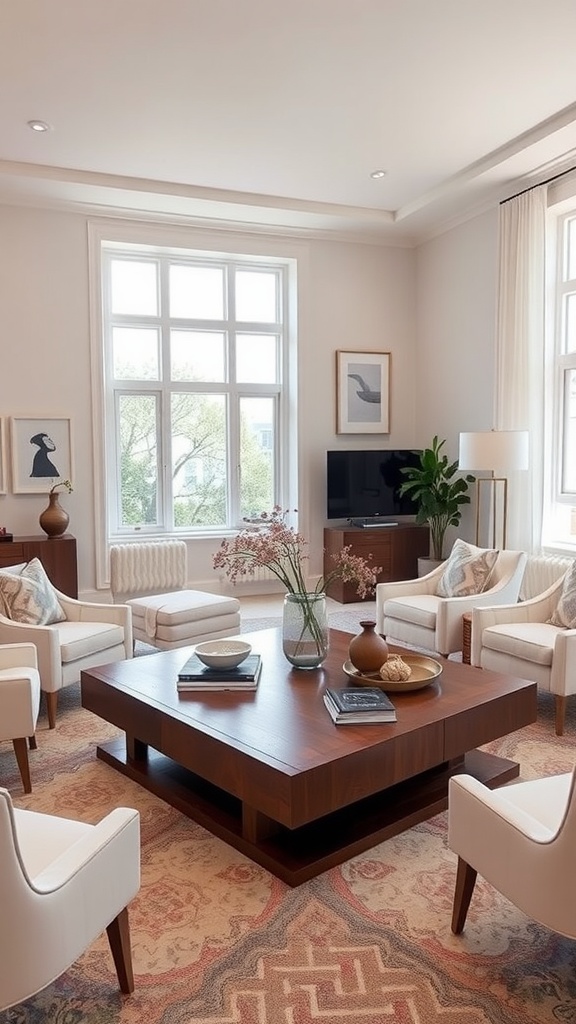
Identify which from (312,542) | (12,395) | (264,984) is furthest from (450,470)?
(264,984)

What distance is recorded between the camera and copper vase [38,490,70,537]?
5930 millimetres

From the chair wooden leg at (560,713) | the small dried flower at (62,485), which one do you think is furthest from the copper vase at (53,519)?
the chair wooden leg at (560,713)

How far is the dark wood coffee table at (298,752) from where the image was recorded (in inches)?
92.8

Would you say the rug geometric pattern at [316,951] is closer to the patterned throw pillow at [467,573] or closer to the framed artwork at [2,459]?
the patterned throw pillow at [467,573]

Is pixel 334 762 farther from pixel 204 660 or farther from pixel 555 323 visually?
pixel 555 323

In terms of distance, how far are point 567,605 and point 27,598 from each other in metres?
2.92

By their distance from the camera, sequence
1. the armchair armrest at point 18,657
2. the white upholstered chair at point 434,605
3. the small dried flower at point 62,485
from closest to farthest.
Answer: the armchair armrest at point 18,657, the white upholstered chair at point 434,605, the small dried flower at point 62,485

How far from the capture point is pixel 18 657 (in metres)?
3.34

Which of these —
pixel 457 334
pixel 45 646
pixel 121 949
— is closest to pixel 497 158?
pixel 457 334

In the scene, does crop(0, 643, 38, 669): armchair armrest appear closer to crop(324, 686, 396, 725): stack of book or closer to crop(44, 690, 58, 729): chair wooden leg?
crop(44, 690, 58, 729): chair wooden leg

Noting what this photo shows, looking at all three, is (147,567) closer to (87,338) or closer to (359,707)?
(87,338)

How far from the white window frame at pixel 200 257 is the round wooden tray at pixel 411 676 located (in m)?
3.84

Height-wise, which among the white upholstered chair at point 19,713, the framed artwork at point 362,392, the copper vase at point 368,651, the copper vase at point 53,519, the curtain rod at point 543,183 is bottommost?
the white upholstered chair at point 19,713

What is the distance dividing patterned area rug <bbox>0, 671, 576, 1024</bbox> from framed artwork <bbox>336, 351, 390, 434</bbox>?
5.10 metres
